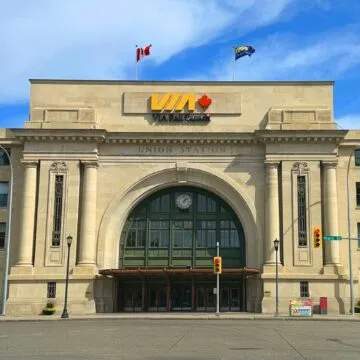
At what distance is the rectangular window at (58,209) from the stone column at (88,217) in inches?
70.4

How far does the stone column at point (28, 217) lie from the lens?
170ft

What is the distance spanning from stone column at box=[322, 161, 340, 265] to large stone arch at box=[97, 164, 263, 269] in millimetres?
5287

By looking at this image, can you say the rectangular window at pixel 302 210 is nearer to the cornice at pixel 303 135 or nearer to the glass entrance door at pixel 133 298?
the cornice at pixel 303 135

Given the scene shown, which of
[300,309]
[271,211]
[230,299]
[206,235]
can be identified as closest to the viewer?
[300,309]

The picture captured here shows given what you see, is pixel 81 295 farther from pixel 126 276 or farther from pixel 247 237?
pixel 247 237

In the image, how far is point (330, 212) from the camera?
51.7 meters

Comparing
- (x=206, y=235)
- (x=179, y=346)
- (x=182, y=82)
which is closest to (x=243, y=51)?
(x=182, y=82)

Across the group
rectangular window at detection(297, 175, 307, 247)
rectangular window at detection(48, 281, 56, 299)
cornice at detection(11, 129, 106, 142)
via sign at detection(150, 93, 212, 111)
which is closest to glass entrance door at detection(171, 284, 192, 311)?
rectangular window at detection(48, 281, 56, 299)

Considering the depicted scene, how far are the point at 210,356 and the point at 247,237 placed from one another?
3578cm

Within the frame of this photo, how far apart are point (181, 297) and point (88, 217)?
10429mm

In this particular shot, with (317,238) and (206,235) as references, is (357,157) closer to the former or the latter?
(317,238)

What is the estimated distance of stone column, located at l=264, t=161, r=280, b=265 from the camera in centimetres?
5128

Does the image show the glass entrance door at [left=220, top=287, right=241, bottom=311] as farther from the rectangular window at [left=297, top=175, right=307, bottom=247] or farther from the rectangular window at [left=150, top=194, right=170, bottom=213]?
the rectangular window at [left=150, top=194, right=170, bottom=213]

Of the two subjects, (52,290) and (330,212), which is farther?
(330,212)
